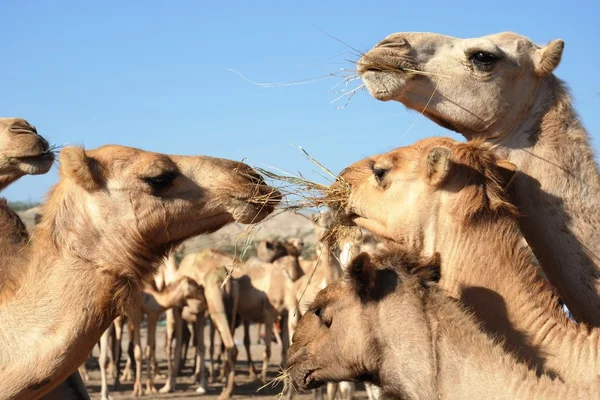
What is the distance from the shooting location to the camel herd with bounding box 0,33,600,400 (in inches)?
175

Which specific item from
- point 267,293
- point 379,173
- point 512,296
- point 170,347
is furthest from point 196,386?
point 512,296

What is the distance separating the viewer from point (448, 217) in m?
4.96

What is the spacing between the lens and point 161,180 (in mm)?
5418

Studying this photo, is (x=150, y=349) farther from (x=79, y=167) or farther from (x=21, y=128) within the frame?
(x=79, y=167)

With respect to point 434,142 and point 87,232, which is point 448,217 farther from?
point 87,232

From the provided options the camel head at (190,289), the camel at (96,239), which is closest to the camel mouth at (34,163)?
the camel at (96,239)

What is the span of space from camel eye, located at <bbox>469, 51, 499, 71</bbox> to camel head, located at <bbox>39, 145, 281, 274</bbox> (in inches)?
53.3

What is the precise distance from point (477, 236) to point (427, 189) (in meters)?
0.38

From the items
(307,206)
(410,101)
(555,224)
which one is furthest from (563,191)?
(307,206)

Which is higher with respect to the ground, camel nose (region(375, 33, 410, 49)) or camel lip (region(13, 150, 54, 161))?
camel nose (region(375, 33, 410, 49))

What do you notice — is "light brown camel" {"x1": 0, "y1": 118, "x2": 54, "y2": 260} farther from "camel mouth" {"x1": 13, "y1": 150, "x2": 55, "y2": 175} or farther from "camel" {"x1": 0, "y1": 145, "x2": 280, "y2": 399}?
"camel" {"x1": 0, "y1": 145, "x2": 280, "y2": 399}

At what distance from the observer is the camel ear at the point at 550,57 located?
5.43 m

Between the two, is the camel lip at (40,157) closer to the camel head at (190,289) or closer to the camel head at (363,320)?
the camel head at (363,320)

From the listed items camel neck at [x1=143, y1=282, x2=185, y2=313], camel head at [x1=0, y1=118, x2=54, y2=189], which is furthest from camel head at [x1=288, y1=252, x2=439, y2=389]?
camel neck at [x1=143, y1=282, x2=185, y2=313]
